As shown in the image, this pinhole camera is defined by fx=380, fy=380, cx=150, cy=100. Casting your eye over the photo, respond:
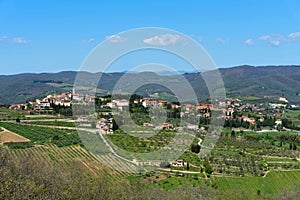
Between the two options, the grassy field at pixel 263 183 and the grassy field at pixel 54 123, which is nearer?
the grassy field at pixel 263 183

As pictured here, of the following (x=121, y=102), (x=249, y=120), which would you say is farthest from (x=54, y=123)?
(x=249, y=120)

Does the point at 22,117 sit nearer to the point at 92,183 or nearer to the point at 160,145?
the point at 160,145

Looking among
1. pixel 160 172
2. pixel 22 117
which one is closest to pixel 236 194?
pixel 160 172

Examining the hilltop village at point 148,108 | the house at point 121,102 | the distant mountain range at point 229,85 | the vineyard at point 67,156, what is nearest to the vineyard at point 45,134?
the vineyard at point 67,156

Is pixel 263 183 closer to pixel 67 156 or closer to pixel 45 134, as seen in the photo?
pixel 67 156

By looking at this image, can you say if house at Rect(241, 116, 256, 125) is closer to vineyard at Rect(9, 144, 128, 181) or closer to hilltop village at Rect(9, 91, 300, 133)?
hilltop village at Rect(9, 91, 300, 133)

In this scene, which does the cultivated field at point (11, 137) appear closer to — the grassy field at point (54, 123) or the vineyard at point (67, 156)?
the vineyard at point (67, 156)

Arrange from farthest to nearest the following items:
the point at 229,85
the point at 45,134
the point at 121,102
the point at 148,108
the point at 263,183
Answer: the point at 229,85
the point at 148,108
the point at 45,134
the point at 121,102
the point at 263,183

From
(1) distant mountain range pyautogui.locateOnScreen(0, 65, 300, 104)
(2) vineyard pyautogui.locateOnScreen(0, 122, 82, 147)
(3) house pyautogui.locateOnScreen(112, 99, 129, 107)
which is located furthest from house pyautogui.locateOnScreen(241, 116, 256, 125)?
(2) vineyard pyautogui.locateOnScreen(0, 122, 82, 147)

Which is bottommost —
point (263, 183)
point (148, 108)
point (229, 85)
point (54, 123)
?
point (263, 183)

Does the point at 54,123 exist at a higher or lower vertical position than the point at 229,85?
lower

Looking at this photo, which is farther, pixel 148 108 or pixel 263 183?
pixel 148 108
